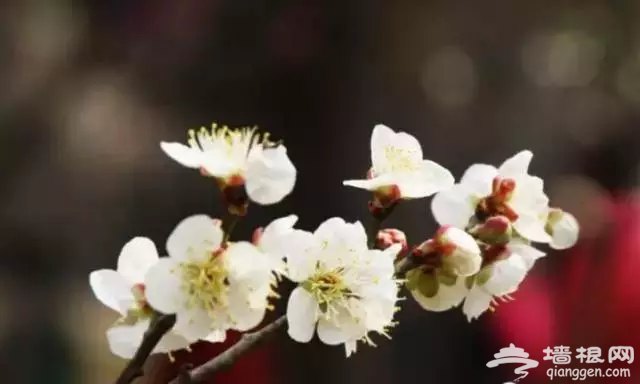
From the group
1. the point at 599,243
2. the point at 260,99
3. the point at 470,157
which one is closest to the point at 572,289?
the point at 599,243

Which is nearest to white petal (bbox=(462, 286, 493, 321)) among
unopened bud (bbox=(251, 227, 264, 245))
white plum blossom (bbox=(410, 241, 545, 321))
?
white plum blossom (bbox=(410, 241, 545, 321))

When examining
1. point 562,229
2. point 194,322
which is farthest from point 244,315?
point 562,229

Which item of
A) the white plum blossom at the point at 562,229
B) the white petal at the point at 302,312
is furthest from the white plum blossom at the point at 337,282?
the white plum blossom at the point at 562,229

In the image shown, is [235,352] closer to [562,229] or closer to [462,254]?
[462,254]

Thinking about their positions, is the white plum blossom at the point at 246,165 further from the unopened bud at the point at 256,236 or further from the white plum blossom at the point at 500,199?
the white plum blossom at the point at 500,199

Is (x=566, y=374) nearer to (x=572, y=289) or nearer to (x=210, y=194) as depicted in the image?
(x=572, y=289)
